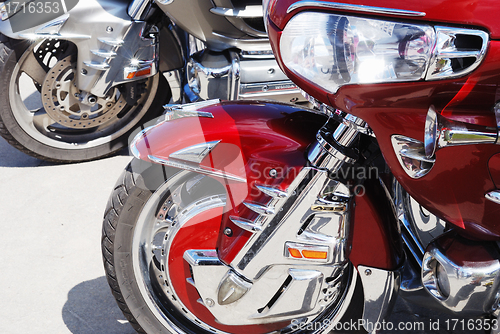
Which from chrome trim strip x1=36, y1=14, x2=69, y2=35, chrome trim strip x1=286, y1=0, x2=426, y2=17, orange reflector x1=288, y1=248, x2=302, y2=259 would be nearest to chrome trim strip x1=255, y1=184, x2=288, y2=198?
orange reflector x1=288, y1=248, x2=302, y2=259

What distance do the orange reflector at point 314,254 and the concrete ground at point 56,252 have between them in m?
0.68

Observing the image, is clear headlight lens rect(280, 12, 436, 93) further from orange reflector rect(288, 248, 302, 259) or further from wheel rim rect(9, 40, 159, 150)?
wheel rim rect(9, 40, 159, 150)

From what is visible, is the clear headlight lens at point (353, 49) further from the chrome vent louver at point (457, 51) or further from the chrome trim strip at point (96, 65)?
the chrome trim strip at point (96, 65)

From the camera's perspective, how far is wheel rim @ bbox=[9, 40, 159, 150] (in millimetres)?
2680

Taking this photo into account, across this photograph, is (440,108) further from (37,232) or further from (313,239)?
(37,232)

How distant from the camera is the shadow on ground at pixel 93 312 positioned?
5.88ft

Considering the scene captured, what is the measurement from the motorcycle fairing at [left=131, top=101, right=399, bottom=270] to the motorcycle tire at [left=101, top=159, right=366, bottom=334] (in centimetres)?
13

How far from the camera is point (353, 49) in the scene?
3.13 feet

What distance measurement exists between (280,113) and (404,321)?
0.99 metres

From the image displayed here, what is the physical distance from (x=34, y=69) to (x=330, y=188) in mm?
2113

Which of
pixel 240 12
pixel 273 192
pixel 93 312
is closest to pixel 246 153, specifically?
pixel 273 192

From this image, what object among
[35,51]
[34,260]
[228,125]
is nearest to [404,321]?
[228,125]

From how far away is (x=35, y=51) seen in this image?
2.67 metres

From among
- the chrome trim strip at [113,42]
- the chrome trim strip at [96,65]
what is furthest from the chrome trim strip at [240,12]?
the chrome trim strip at [96,65]
